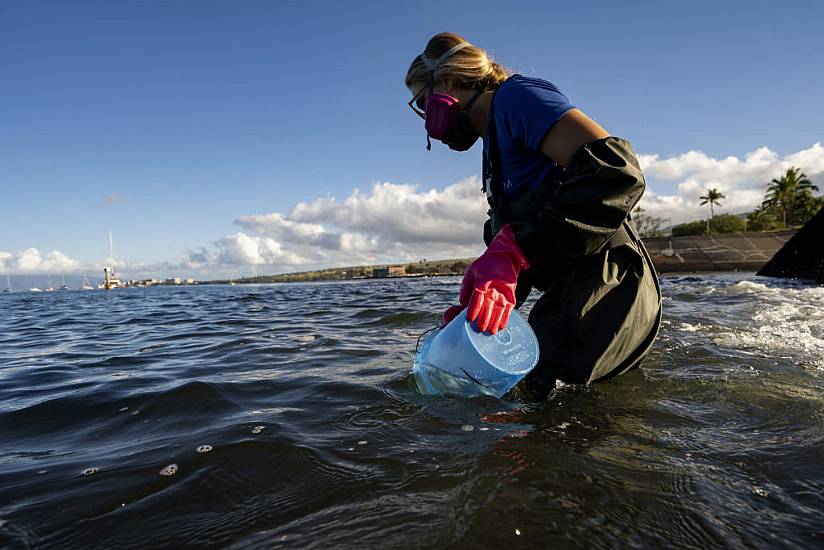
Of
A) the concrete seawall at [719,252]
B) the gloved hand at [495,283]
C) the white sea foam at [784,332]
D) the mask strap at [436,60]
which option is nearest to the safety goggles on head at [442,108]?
the mask strap at [436,60]

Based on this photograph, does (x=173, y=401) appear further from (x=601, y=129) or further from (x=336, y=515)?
(x=601, y=129)

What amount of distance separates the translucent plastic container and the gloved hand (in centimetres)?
11

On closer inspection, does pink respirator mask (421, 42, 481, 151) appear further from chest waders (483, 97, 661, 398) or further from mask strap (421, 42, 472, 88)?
chest waders (483, 97, 661, 398)

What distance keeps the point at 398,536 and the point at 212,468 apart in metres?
1.01

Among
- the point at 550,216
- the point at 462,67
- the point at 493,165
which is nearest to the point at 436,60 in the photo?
the point at 462,67

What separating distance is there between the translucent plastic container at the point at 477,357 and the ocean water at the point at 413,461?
0.13 metres

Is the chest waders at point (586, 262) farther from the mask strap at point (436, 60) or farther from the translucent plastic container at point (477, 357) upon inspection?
the mask strap at point (436, 60)

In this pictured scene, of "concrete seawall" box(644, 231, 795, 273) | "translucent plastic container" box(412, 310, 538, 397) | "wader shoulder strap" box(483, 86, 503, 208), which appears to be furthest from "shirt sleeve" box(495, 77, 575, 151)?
"concrete seawall" box(644, 231, 795, 273)

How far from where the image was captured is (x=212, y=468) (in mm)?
1861

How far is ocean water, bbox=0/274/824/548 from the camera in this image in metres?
1.32

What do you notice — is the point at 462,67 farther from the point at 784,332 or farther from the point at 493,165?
the point at 784,332

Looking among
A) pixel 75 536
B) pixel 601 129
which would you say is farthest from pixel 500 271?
pixel 75 536

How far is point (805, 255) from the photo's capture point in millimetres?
14984

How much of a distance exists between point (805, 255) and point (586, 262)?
1765cm
